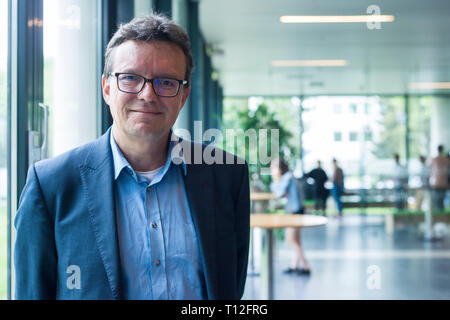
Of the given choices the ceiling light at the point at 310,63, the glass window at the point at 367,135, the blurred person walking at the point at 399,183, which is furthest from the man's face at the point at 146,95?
the blurred person walking at the point at 399,183

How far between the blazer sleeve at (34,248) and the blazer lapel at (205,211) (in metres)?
0.33

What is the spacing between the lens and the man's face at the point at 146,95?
1013 millimetres

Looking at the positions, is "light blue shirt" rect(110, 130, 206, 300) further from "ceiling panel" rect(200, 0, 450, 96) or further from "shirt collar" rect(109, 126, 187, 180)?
"ceiling panel" rect(200, 0, 450, 96)

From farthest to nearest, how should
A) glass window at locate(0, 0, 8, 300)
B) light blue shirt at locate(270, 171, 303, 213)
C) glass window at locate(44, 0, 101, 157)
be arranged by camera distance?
light blue shirt at locate(270, 171, 303, 213)
glass window at locate(44, 0, 101, 157)
glass window at locate(0, 0, 8, 300)

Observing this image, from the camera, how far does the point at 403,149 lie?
1026cm

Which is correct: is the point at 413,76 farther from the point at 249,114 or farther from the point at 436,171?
the point at 249,114

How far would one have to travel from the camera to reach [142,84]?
102 cm

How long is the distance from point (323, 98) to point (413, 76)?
2238 mm

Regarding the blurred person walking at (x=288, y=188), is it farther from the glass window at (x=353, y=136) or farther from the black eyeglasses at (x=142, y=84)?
the black eyeglasses at (x=142, y=84)

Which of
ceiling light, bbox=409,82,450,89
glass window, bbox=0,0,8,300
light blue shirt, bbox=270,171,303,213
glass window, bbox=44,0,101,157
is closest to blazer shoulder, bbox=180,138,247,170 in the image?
glass window, bbox=0,0,8,300

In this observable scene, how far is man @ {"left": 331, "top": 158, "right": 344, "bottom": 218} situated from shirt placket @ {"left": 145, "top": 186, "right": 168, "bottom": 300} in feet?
30.0

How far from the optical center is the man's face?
101cm

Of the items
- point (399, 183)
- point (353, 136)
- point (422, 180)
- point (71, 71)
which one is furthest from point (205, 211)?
point (422, 180)

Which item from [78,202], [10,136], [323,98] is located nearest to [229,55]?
[323,98]
